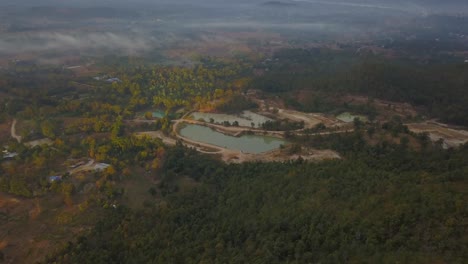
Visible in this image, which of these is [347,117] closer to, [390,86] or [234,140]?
[390,86]

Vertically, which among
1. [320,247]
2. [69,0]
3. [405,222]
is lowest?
[320,247]

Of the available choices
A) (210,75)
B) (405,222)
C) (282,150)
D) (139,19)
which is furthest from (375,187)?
(139,19)

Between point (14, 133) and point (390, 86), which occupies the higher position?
point (390, 86)

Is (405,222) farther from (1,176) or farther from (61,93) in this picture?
(61,93)

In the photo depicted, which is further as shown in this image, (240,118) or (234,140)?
(240,118)

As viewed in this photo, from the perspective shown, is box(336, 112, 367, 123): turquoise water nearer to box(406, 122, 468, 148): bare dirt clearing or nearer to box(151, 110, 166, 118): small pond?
box(406, 122, 468, 148): bare dirt clearing

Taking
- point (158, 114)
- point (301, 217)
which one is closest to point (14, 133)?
point (158, 114)
